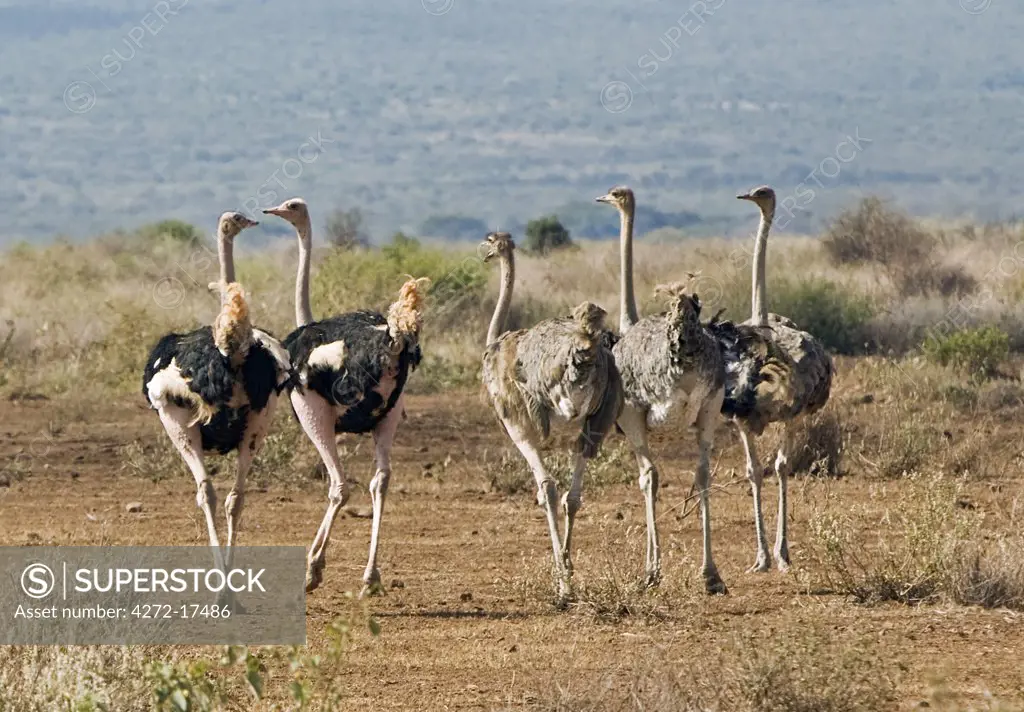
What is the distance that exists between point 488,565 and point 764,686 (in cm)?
376

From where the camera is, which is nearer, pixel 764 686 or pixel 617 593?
pixel 764 686

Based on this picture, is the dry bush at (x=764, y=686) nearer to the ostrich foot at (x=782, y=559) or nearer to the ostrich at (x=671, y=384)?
the ostrich at (x=671, y=384)

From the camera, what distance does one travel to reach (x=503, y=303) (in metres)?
10.4

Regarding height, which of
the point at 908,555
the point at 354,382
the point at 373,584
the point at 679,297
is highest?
the point at 679,297

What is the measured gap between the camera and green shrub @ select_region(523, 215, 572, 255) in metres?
35.4

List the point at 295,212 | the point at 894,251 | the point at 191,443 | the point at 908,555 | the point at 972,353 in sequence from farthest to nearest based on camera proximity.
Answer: the point at 894,251 → the point at 972,353 → the point at 295,212 → the point at 191,443 → the point at 908,555

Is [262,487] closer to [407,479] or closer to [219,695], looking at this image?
[407,479]

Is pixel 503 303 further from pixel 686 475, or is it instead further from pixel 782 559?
pixel 686 475

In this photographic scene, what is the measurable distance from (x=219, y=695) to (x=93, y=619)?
1692 millimetres

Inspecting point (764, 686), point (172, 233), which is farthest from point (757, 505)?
point (172, 233)

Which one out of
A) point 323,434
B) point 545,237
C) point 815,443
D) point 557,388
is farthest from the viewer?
point 545,237

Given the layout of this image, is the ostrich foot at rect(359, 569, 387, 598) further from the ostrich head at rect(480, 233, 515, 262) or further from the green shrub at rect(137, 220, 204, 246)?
the green shrub at rect(137, 220, 204, 246)

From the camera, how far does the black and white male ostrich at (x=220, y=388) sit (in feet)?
30.4

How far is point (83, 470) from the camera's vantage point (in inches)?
543
